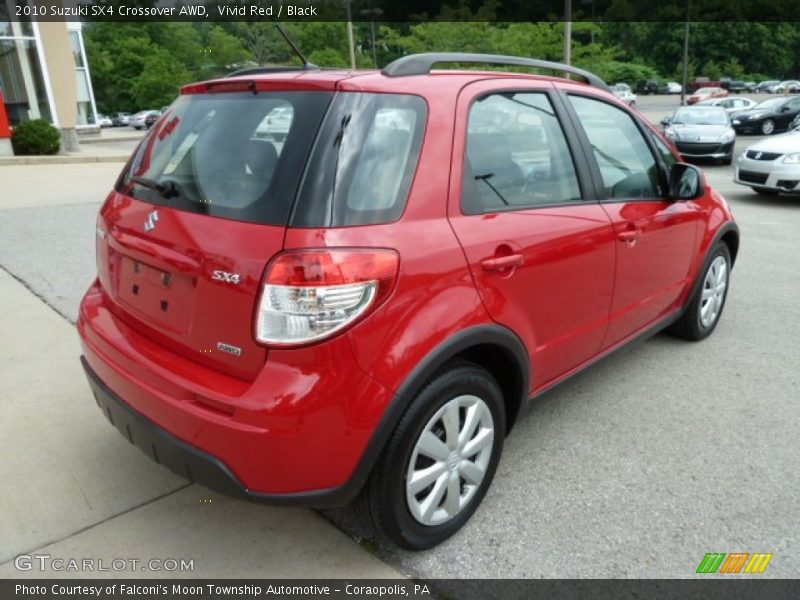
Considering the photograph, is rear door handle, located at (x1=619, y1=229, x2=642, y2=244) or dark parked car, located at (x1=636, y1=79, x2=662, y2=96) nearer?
rear door handle, located at (x1=619, y1=229, x2=642, y2=244)

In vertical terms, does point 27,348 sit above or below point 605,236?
below

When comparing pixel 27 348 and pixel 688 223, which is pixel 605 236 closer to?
pixel 688 223

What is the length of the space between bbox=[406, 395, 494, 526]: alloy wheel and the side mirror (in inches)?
69.9

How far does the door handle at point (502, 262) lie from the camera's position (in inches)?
90.2

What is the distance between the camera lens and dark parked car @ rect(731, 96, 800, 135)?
22891 millimetres

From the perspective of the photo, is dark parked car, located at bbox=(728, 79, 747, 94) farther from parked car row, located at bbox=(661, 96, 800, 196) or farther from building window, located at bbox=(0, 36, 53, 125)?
building window, located at bbox=(0, 36, 53, 125)

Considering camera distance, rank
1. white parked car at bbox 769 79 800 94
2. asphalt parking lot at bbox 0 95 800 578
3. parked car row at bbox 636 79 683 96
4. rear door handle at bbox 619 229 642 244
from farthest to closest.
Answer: parked car row at bbox 636 79 683 96 → white parked car at bbox 769 79 800 94 → rear door handle at bbox 619 229 642 244 → asphalt parking lot at bbox 0 95 800 578

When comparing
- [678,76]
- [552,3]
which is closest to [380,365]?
[552,3]

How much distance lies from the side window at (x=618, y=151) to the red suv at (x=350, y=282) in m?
0.19

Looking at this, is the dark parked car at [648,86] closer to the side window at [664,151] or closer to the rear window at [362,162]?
the side window at [664,151]

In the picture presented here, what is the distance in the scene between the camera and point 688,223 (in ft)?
11.9

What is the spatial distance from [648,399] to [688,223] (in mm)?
1011

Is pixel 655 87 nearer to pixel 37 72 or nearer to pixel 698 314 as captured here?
pixel 37 72

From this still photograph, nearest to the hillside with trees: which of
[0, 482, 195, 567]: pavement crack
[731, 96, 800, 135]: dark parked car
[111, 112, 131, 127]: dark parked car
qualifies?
[0, 482, 195, 567]: pavement crack
